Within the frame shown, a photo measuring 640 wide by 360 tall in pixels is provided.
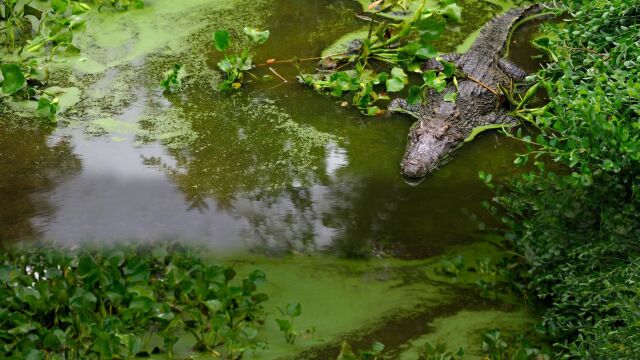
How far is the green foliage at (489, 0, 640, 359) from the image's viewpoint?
227 cm

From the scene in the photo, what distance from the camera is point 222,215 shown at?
3.20m

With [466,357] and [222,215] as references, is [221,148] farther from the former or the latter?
[466,357]

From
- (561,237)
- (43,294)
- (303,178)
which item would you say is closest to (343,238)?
(303,178)

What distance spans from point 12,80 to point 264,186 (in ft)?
4.60

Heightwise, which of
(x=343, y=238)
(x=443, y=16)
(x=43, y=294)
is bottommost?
(x=343, y=238)

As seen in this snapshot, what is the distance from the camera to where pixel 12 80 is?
3568 mm

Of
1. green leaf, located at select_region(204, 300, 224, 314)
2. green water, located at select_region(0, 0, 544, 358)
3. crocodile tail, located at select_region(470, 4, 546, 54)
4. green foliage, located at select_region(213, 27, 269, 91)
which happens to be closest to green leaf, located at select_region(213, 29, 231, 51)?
green foliage, located at select_region(213, 27, 269, 91)

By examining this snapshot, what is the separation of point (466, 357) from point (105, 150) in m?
2.02

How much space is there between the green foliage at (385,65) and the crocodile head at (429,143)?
164mm

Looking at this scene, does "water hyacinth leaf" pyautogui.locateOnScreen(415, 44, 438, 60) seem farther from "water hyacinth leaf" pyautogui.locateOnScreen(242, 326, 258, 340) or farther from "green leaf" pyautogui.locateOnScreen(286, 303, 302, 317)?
"water hyacinth leaf" pyautogui.locateOnScreen(242, 326, 258, 340)

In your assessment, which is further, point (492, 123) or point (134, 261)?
point (492, 123)

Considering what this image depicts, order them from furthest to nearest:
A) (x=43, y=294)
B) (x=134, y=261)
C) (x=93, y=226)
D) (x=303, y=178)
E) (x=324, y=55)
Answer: (x=324, y=55) < (x=303, y=178) < (x=93, y=226) < (x=134, y=261) < (x=43, y=294)

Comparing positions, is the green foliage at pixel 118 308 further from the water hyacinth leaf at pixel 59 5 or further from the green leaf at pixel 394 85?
the water hyacinth leaf at pixel 59 5

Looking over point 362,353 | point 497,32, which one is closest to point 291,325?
point 362,353
